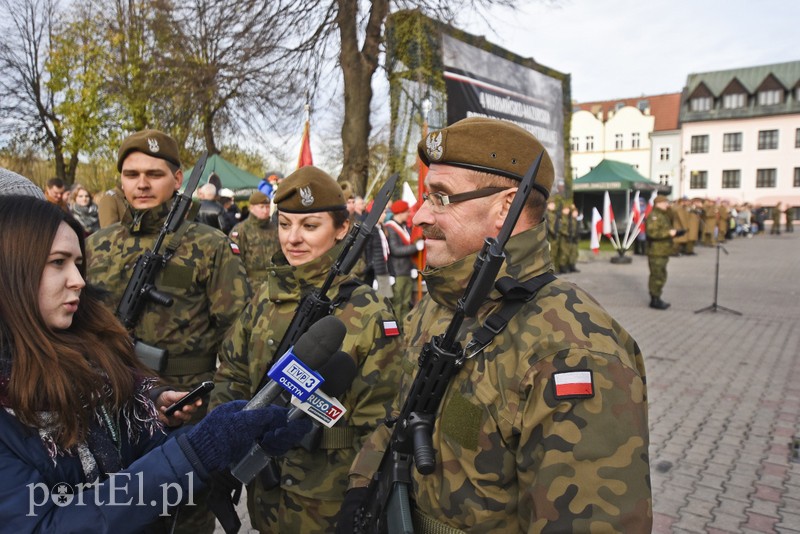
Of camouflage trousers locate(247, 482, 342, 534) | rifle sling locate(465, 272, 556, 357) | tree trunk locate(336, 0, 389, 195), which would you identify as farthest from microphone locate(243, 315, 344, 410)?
tree trunk locate(336, 0, 389, 195)

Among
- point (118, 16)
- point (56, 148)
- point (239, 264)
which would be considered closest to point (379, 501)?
point (239, 264)

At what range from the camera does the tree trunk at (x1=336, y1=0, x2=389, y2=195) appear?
12.2 meters

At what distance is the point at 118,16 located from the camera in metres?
20.2

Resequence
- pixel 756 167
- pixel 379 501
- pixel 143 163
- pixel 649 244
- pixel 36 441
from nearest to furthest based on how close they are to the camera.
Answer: pixel 36 441
pixel 379 501
pixel 143 163
pixel 649 244
pixel 756 167

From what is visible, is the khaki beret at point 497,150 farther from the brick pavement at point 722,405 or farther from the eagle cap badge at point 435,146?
the brick pavement at point 722,405

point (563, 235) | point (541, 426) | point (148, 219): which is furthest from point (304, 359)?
point (563, 235)

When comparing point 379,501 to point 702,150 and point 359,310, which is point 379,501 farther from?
point 702,150

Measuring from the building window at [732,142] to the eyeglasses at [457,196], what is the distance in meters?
61.7

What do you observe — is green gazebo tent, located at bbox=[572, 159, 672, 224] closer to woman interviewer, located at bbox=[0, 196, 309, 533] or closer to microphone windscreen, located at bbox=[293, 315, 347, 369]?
microphone windscreen, located at bbox=[293, 315, 347, 369]

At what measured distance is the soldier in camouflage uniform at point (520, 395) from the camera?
134 centimetres

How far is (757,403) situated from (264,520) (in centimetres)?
574

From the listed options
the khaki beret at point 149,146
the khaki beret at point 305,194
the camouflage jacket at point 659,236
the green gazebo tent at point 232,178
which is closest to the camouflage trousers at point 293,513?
the khaki beret at point 305,194

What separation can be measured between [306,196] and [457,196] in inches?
45.5

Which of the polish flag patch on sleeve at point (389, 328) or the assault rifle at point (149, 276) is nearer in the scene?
the polish flag patch on sleeve at point (389, 328)
